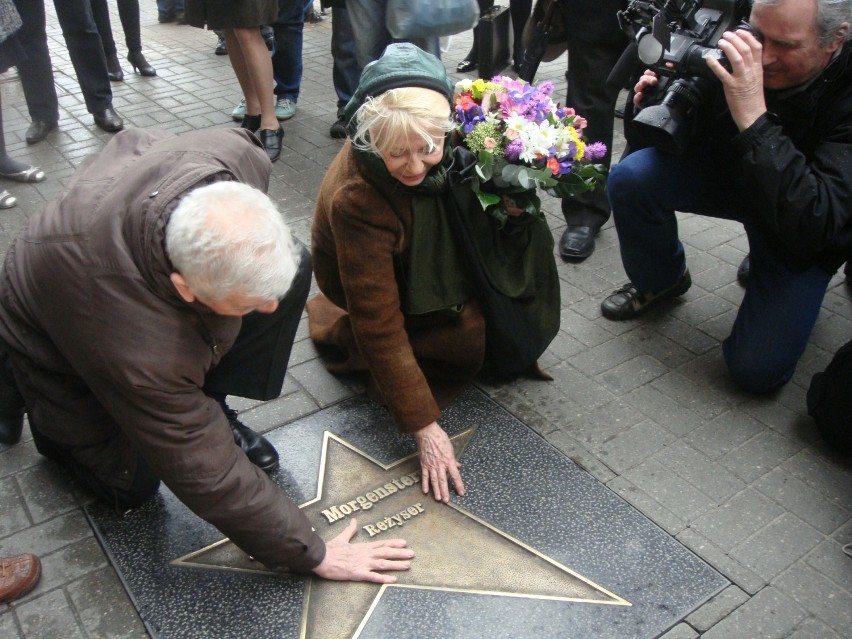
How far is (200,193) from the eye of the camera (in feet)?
5.65

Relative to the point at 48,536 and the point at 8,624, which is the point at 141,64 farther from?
the point at 8,624

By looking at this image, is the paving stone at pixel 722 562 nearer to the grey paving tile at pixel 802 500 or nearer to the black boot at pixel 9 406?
the grey paving tile at pixel 802 500

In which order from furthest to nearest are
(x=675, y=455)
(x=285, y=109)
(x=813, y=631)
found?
(x=285, y=109) < (x=675, y=455) < (x=813, y=631)

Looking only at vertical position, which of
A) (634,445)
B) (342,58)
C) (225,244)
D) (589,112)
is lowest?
(634,445)

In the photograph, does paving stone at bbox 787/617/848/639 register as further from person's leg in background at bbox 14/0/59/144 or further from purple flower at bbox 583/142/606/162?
person's leg in background at bbox 14/0/59/144

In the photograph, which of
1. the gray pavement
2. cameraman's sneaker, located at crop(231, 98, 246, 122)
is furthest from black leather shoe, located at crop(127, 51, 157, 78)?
the gray pavement

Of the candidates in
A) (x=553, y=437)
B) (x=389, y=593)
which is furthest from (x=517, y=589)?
(x=553, y=437)

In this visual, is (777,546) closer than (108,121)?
Yes

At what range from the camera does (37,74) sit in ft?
16.2

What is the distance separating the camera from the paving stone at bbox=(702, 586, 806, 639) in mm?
2127

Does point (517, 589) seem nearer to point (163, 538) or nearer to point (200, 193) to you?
point (163, 538)

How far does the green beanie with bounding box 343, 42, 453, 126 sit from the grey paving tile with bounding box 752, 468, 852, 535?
5.29 feet

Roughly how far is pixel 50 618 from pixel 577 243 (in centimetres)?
267

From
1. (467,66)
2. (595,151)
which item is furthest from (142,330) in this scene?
(467,66)
